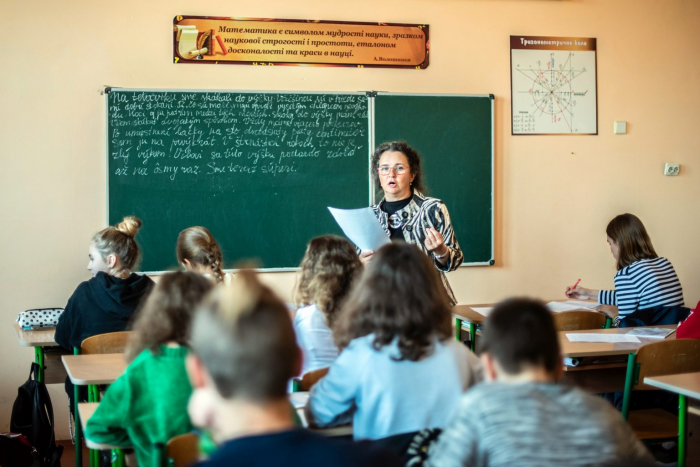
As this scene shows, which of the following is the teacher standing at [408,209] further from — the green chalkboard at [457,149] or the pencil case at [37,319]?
the pencil case at [37,319]

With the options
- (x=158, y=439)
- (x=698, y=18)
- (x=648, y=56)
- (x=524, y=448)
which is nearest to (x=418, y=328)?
(x=524, y=448)

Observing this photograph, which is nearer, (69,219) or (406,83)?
(69,219)

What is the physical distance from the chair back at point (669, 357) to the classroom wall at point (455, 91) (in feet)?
6.74

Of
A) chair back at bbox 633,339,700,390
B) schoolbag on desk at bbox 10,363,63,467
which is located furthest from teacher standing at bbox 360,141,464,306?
schoolbag on desk at bbox 10,363,63,467

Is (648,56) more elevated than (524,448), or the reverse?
(648,56)

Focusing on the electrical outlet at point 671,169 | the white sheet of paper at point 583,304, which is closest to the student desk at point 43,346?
the white sheet of paper at point 583,304

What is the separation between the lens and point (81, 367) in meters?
2.71

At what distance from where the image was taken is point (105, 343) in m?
3.05

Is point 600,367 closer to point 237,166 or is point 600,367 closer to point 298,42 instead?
point 237,166

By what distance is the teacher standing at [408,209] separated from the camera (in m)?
3.52

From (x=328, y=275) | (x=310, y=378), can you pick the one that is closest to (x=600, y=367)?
(x=328, y=275)

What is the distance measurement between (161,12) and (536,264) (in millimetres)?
3020

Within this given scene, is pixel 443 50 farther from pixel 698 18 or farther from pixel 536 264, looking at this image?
pixel 698 18

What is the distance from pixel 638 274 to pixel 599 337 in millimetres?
705
